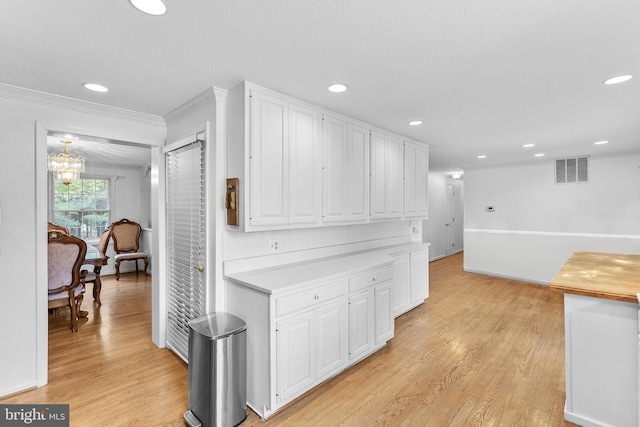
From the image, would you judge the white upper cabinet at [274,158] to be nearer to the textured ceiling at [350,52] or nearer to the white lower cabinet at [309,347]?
the textured ceiling at [350,52]

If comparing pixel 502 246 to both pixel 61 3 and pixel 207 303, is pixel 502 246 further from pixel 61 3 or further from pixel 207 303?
pixel 61 3

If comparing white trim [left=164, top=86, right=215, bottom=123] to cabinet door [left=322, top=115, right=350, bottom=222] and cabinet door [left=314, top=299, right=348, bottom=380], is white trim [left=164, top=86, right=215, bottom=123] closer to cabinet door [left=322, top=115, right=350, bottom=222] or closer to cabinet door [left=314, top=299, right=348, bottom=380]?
cabinet door [left=322, top=115, right=350, bottom=222]

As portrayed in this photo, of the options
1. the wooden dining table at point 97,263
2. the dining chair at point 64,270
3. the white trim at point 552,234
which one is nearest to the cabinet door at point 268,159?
the dining chair at point 64,270

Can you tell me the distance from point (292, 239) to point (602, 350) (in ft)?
8.03

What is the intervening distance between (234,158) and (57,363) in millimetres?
2615

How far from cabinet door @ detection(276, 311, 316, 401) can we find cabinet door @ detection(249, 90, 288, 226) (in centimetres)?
80

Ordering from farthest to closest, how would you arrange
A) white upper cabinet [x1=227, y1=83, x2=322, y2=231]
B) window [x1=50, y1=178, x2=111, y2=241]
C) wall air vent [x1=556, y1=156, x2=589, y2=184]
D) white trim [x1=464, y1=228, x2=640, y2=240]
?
window [x1=50, y1=178, x2=111, y2=241] < wall air vent [x1=556, y1=156, x2=589, y2=184] < white trim [x1=464, y1=228, x2=640, y2=240] < white upper cabinet [x1=227, y1=83, x2=322, y2=231]

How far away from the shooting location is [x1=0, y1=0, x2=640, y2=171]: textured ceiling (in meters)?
1.45

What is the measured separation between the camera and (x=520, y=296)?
5.04 metres

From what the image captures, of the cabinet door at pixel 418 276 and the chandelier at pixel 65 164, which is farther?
the chandelier at pixel 65 164

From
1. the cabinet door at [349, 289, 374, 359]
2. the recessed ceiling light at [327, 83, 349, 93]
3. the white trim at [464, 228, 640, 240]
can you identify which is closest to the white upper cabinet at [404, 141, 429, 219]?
the cabinet door at [349, 289, 374, 359]

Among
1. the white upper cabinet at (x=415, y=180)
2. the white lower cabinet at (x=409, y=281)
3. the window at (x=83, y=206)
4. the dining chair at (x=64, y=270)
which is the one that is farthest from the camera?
the window at (x=83, y=206)

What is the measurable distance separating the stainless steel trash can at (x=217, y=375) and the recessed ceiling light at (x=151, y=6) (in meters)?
1.84

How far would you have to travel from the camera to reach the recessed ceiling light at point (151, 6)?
1.36 metres
